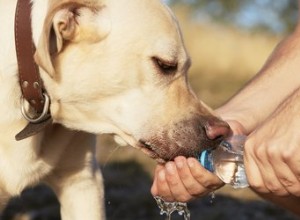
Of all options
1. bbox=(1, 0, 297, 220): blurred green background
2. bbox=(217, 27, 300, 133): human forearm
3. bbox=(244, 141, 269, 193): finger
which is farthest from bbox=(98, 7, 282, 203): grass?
bbox=(244, 141, 269, 193): finger

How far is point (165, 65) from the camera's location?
112 inches

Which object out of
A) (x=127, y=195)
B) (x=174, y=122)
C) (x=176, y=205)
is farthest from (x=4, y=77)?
(x=127, y=195)

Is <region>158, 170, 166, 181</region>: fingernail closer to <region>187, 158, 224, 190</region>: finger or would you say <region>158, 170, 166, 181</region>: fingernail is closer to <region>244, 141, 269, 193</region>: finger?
<region>187, 158, 224, 190</region>: finger

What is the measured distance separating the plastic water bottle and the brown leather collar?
64 centimetres

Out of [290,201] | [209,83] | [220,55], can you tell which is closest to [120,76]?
[290,201]

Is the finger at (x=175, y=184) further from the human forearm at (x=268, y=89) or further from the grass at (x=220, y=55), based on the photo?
the grass at (x=220, y=55)

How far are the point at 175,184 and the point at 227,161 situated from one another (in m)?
0.22

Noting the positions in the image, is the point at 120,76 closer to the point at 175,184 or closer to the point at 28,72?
the point at 28,72

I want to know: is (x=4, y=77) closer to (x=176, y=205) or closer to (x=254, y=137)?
(x=176, y=205)

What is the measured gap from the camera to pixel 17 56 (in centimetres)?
280

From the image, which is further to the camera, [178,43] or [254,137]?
[178,43]

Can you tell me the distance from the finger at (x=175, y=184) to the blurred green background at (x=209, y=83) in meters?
0.68

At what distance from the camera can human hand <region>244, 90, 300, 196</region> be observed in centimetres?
211

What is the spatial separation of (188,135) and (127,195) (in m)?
2.01
